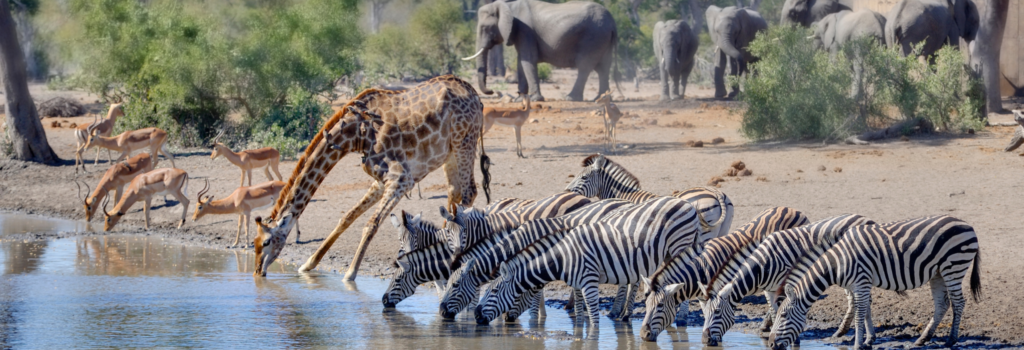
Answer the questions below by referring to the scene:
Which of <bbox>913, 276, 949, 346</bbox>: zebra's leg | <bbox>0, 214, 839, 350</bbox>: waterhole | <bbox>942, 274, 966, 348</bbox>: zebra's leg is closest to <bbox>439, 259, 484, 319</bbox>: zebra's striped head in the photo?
<bbox>0, 214, 839, 350</bbox>: waterhole

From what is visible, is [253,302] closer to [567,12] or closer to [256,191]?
[256,191]

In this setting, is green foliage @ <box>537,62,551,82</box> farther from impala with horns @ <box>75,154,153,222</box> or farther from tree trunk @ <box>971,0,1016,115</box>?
impala with horns @ <box>75,154,153,222</box>

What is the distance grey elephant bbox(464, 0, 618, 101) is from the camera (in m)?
28.0

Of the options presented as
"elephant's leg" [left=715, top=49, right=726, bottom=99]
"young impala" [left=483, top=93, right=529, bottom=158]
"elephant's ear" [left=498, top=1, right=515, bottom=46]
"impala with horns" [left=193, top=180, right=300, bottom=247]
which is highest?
"elephant's ear" [left=498, top=1, right=515, bottom=46]

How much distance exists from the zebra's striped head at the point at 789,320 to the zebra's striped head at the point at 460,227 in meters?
2.55

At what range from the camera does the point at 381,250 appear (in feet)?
35.9

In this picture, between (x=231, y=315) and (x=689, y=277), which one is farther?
(x=231, y=315)

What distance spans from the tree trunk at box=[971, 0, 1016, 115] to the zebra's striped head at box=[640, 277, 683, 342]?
1435 cm

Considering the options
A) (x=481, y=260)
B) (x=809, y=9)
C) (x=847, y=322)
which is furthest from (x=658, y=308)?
(x=809, y=9)

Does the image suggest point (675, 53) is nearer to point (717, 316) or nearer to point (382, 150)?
point (382, 150)

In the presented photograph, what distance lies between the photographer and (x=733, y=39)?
28344mm

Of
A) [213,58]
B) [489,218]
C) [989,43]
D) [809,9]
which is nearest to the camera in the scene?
[489,218]

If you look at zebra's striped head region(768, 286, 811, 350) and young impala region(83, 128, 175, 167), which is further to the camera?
young impala region(83, 128, 175, 167)

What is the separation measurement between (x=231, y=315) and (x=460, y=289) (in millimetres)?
1856
